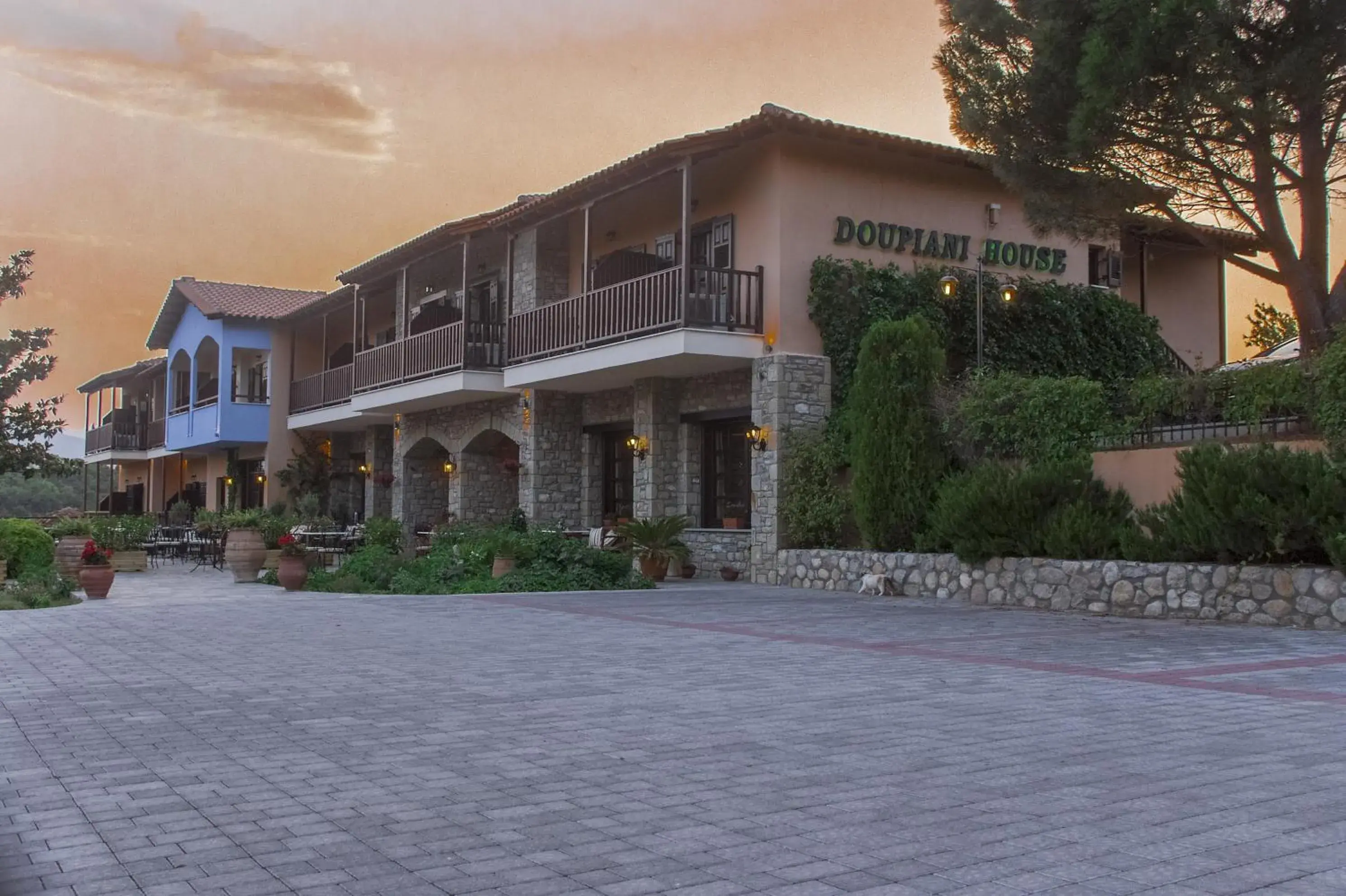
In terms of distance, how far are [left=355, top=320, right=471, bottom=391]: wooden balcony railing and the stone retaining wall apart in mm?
8779

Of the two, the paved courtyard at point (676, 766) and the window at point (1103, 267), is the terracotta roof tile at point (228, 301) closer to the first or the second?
the window at point (1103, 267)

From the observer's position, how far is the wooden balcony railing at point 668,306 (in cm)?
1714

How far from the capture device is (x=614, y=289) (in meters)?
18.5

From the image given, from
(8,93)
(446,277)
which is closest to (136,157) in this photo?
(8,93)

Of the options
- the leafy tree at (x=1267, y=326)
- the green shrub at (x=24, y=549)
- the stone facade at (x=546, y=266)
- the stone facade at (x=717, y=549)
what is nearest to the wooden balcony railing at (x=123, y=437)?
the stone facade at (x=546, y=266)

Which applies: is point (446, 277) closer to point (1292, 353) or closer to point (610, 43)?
point (610, 43)

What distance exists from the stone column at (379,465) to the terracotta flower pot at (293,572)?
41.8ft

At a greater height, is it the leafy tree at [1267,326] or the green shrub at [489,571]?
the leafy tree at [1267,326]

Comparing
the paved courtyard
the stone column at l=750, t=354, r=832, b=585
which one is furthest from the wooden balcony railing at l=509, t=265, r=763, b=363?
the paved courtyard

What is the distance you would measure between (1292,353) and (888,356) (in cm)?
604

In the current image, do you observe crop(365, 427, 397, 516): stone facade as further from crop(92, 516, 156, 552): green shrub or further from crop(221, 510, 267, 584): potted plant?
crop(221, 510, 267, 584): potted plant

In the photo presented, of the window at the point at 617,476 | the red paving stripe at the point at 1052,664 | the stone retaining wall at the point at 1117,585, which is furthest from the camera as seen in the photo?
the window at the point at 617,476

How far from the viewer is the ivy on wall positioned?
1769cm

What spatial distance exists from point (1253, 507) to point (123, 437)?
38646 millimetres
